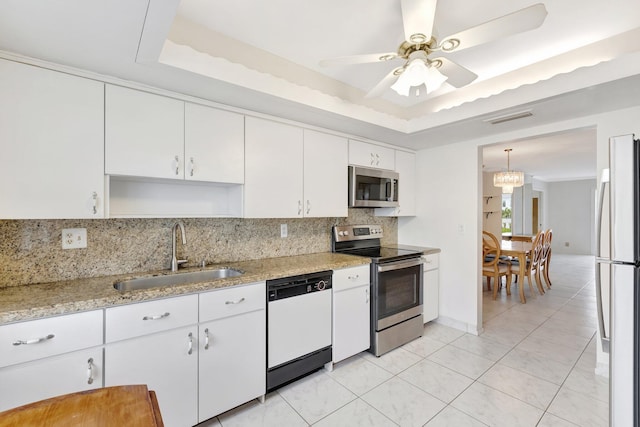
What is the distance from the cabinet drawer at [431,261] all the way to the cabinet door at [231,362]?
1.97 meters

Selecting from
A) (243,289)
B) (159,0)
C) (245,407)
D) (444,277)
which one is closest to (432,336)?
(444,277)

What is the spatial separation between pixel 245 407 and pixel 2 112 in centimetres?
217

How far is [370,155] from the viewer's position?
3148mm

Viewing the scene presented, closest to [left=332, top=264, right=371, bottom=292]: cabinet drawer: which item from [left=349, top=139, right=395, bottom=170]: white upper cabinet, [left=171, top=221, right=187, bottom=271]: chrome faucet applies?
[left=349, top=139, right=395, bottom=170]: white upper cabinet

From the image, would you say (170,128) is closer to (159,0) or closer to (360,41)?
(159,0)

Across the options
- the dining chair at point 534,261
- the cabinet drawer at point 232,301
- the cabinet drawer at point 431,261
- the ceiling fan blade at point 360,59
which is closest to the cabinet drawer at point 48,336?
the cabinet drawer at point 232,301

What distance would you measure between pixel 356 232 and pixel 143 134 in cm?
218

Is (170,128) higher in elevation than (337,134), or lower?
lower

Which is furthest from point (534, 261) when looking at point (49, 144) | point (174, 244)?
point (49, 144)

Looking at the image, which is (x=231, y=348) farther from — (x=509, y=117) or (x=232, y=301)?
(x=509, y=117)

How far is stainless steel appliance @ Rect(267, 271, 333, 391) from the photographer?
208cm

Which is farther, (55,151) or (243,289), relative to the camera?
(243,289)

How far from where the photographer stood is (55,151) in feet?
5.21

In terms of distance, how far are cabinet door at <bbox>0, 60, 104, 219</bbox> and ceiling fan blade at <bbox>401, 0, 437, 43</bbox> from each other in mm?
1723
